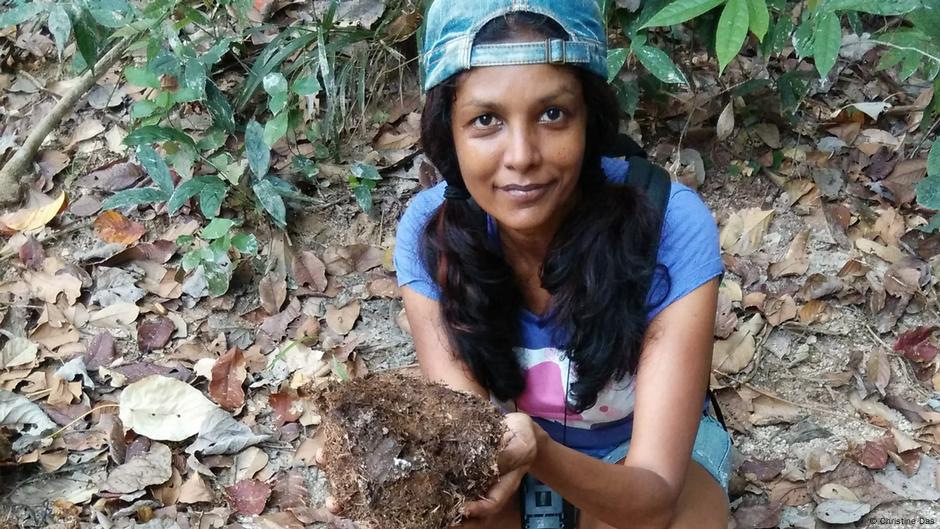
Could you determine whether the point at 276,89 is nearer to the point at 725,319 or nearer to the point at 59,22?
the point at 59,22

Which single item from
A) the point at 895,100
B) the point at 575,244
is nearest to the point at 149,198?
the point at 575,244

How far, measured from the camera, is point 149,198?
292cm

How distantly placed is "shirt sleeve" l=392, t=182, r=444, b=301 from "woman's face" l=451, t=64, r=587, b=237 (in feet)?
1.17

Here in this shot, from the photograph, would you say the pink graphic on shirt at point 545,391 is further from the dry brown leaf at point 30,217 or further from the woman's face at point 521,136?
the dry brown leaf at point 30,217

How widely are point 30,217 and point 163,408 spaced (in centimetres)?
118

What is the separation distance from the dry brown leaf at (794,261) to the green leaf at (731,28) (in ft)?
4.08

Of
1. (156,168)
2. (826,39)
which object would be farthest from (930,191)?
(156,168)

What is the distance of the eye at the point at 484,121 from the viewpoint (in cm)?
155

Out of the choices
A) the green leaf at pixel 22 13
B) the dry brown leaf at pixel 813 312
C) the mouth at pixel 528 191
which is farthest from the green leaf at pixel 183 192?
the dry brown leaf at pixel 813 312

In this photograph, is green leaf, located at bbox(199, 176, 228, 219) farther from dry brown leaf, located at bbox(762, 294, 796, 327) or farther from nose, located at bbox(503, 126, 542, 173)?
dry brown leaf, located at bbox(762, 294, 796, 327)

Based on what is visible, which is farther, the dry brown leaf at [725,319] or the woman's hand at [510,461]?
the dry brown leaf at [725,319]

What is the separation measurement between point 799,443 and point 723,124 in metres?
1.33

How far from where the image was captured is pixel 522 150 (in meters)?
1.51

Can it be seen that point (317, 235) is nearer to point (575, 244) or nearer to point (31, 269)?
point (31, 269)
